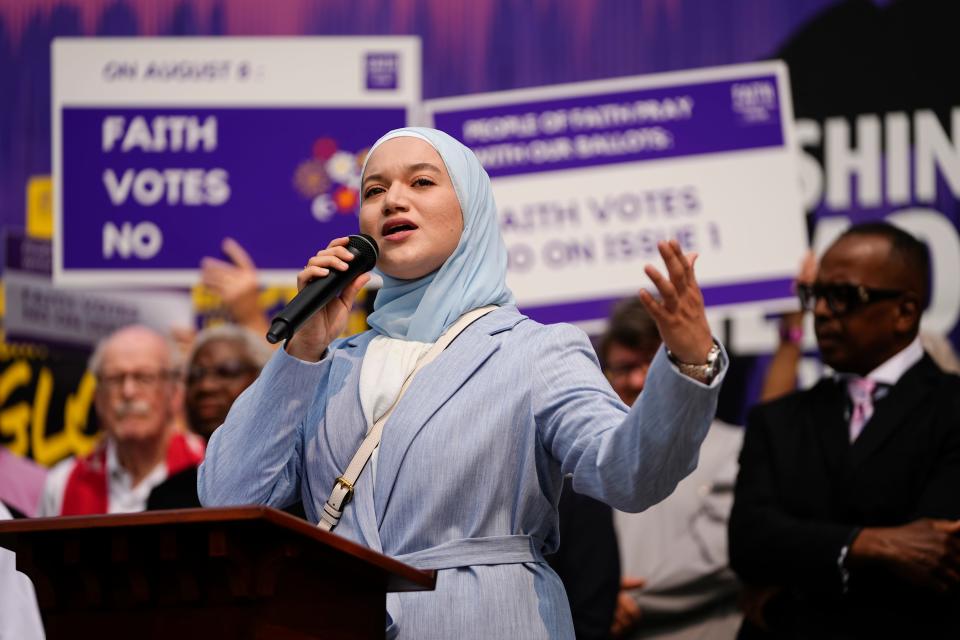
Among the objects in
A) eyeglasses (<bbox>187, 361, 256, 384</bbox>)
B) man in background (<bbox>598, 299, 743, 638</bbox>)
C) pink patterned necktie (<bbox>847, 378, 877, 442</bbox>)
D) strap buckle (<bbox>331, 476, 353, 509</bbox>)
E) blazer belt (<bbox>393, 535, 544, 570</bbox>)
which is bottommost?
man in background (<bbox>598, 299, 743, 638</bbox>)

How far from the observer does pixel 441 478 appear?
2471 millimetres

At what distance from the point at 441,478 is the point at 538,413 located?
0.70 feet

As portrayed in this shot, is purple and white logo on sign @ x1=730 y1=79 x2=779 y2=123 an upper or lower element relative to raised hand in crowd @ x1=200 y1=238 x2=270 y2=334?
upper

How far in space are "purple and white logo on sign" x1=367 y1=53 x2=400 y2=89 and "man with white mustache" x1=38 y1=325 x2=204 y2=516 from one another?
139cm

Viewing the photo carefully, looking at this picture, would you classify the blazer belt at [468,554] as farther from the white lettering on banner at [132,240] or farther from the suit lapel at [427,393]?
the white lettering on banner at [132,240]

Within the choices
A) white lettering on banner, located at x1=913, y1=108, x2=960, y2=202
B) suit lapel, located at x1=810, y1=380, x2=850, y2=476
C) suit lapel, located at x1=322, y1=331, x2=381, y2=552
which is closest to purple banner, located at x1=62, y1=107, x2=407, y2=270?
white lettering on banner, located at x1=913, y1=108, x2=960, y2=202

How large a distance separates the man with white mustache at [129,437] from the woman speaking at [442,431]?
110 inches

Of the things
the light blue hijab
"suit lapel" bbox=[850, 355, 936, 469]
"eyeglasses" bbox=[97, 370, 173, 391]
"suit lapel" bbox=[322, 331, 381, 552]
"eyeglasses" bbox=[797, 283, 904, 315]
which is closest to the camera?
"suit lapel" bbox=[322, 331, 381, 552]

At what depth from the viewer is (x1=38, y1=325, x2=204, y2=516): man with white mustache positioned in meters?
5.32

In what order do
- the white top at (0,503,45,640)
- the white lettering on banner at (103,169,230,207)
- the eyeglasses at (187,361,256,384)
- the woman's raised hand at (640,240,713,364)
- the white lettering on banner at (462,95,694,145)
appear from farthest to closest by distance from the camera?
the white lettering on banner at (103,169,230,207)
the white lettering on banner at (462,95,694,145)
the eyeglasses at (187,361,256,384)
the white top at (0,503,45,640)
the woman's raised hand at (640,240,713,364)

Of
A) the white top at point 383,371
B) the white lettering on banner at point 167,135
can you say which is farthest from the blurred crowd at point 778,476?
the white top at point 383,371

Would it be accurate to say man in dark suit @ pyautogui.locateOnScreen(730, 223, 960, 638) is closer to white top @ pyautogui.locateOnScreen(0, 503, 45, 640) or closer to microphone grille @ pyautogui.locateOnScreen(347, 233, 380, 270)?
microphone grille @ pyautogui.locateOnScreen(347, 233, 380, 270)

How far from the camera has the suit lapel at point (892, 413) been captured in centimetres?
395

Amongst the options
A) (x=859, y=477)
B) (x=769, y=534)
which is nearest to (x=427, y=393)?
(x=769, y=534)
